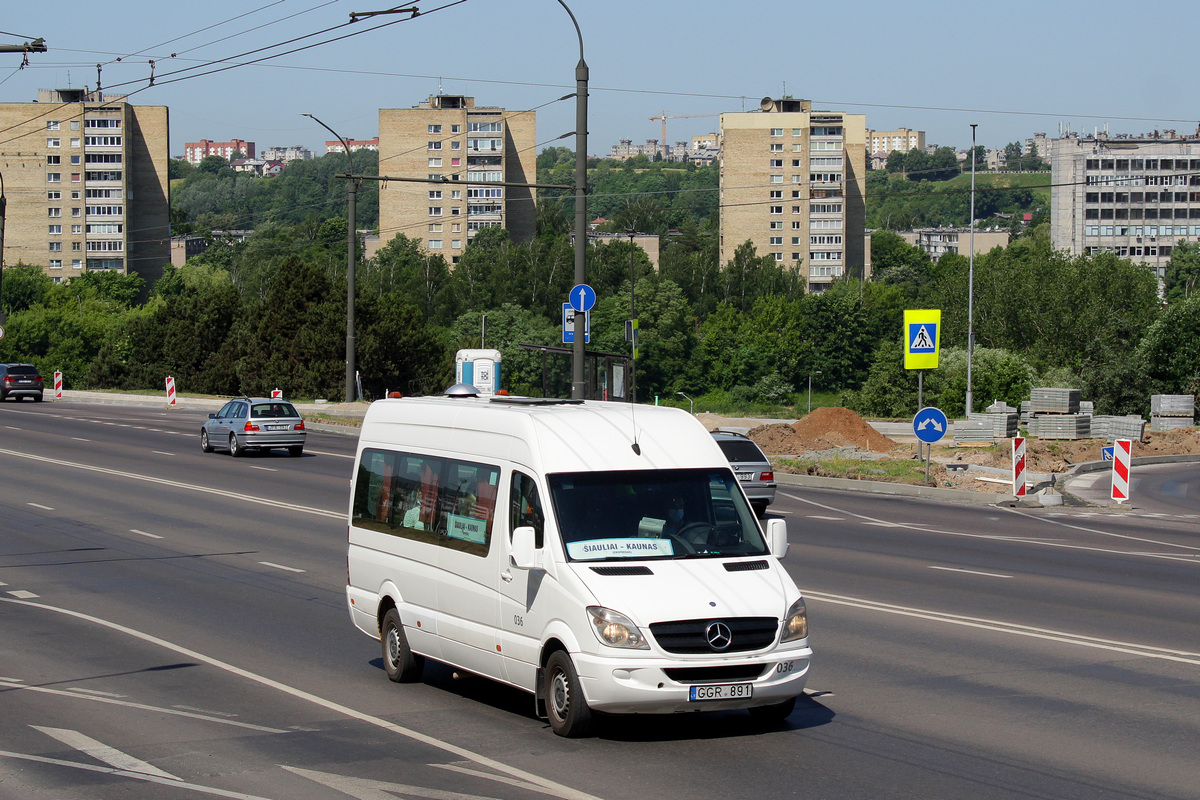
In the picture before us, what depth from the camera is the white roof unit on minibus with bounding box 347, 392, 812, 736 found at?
25.9 feet

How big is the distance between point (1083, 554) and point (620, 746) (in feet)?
40.8

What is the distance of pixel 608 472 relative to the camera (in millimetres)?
8789

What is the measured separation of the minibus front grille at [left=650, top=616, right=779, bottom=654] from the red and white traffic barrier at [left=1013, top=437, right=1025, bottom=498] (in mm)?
19650

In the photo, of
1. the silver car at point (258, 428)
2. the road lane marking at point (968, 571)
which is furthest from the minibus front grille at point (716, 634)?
the silver car at point (258, 428)

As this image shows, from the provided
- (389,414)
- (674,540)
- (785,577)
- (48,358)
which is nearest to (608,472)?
(674,540)

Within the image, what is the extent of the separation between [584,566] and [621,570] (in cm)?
23

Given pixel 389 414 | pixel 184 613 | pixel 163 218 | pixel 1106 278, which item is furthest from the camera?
pixel 163 218

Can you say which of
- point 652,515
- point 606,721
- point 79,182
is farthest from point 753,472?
point 79,182

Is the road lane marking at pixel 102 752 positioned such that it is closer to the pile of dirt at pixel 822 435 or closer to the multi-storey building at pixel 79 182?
the pile of dirt at pixel 822 435

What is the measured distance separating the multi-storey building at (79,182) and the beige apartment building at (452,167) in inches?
1081

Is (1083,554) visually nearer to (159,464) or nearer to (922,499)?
(922,499)

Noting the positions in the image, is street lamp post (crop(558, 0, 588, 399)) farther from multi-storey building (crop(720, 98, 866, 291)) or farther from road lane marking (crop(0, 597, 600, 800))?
multi-storey building (crop(720, 98, 866, 291))

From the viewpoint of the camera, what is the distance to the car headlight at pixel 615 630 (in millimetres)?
7832

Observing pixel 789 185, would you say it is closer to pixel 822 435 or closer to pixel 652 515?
pixel 822 435
